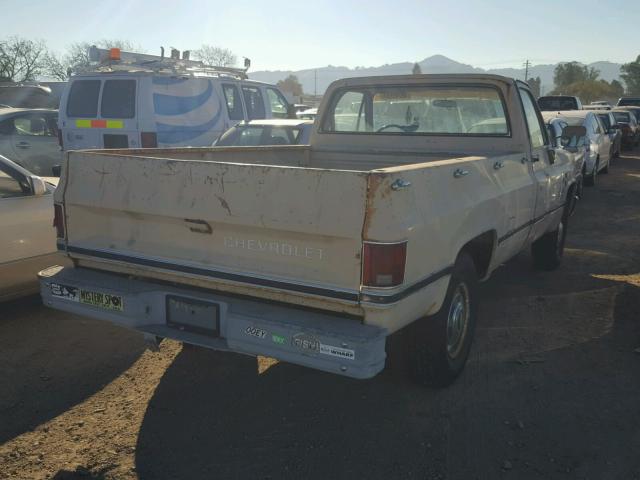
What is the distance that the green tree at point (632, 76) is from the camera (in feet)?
232

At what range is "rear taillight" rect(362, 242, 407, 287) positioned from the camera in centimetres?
279

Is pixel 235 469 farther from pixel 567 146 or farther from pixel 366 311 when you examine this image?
pixel 567 146

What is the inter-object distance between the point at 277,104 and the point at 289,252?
10.6m

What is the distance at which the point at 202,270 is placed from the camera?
3.25 m

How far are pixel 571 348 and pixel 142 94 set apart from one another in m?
7.59

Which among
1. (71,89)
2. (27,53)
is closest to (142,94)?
(71,89)

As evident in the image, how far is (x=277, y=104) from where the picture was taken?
1314cm

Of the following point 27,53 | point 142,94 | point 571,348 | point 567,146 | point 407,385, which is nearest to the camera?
point 407,385

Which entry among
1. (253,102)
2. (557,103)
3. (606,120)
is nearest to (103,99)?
(253,102)

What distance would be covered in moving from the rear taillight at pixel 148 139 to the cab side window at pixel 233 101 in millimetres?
1941

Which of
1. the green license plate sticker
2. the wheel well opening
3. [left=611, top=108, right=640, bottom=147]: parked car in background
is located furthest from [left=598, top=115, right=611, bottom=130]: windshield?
the green license plate sticker

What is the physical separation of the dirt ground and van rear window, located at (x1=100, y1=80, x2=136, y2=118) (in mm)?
5229

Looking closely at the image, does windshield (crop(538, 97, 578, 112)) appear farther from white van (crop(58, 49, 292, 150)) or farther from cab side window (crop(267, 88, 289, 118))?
white van (crop(58, 49, 292, 150))

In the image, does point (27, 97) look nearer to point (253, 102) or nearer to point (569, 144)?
point (253, 102)
